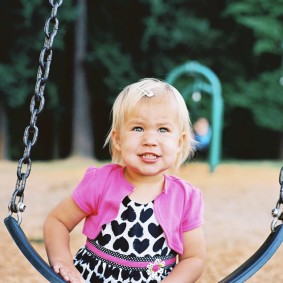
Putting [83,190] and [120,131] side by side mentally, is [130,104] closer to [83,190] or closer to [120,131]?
[120,131]

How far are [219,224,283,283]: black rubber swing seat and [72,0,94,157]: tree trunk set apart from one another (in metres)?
12.5

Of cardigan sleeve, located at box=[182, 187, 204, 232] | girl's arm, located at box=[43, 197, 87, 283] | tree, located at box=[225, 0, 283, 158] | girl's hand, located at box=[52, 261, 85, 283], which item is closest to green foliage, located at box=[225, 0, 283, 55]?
tree, located at box=[225, 0, 283, 158]

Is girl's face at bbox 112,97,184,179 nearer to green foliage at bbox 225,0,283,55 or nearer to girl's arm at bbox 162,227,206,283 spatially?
girl's arm at bbox 162,227,206,283

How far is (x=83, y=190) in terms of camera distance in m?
2.02

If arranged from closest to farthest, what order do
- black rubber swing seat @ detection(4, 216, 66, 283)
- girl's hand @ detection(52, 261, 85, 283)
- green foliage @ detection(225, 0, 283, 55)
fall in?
black rubber swing seat @ detection(4, 216, 66, 283)
girl's hand @ detection(52, 261, 85, 283)
green foliage @ detection(225, 0, 283, 55)

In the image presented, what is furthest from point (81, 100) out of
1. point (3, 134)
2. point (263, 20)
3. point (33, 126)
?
point (33, 126)

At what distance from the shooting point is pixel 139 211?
1.98m

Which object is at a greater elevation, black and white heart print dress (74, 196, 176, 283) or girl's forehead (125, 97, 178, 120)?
girl's forehead (125, 97, 178, 120)

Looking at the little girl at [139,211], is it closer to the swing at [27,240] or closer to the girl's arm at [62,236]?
the girl's arm at [62,236]

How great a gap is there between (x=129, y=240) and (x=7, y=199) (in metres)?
5.61

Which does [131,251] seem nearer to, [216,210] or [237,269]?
[237,269]

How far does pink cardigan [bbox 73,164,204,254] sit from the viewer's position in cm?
198

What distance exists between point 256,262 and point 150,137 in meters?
0.54

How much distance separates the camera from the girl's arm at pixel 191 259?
1.94m
